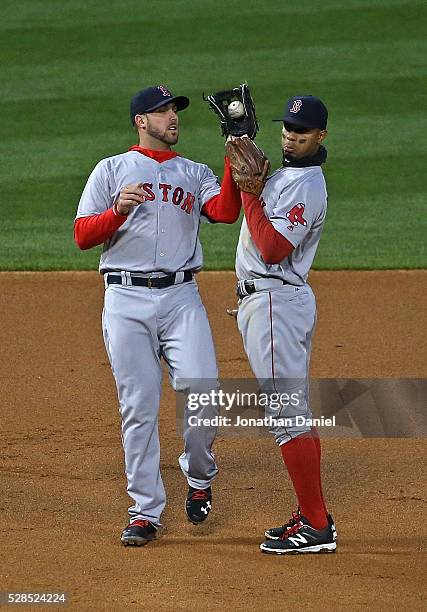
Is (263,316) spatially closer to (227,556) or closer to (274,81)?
(227,556)

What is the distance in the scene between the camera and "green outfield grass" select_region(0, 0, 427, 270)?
11359mm

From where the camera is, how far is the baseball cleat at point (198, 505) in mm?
5766

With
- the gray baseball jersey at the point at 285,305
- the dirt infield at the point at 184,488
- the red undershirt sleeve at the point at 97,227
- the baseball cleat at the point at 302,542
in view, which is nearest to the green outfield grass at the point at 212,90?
the dirt infield at the point at 184,488

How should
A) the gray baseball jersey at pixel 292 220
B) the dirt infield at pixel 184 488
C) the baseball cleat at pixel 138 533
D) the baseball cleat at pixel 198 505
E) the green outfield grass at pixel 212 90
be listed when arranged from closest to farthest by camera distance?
1. the dirt infield at pixel 184 488
2. the gray baseball jersey at pixel 292 220
3. the baseball cleat at pixel 138 533
4. the baseball cleat at pixel 198 505
5. the green outfield grass at pixel 212 90

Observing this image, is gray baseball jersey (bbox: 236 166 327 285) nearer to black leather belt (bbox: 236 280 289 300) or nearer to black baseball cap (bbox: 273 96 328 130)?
black leather belt (bbox: 236 280 289 300)

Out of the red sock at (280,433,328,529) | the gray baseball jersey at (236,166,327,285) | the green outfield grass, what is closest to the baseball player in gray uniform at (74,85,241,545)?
the gray baseball jersey at (236,166,327,285)

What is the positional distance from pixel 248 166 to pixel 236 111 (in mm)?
296

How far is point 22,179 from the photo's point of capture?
12555 millimetres

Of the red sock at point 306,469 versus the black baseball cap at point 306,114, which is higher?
the black baseball cap at point 306,114

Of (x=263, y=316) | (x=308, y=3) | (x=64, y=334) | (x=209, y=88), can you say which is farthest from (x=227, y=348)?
(x=308, y=3)

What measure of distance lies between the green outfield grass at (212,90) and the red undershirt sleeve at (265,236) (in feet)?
17.0

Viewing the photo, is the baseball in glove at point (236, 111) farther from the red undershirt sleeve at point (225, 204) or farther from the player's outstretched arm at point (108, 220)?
the player's outstretched arm at point (108, 220)

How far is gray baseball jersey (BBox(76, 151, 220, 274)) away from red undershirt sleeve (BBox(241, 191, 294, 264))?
1.64 feet

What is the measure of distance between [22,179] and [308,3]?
6302 mm
